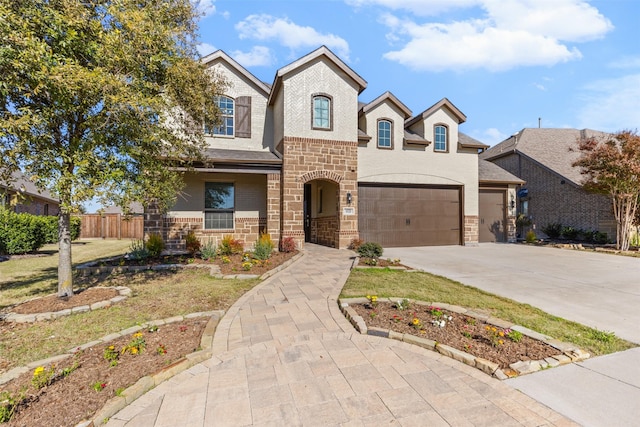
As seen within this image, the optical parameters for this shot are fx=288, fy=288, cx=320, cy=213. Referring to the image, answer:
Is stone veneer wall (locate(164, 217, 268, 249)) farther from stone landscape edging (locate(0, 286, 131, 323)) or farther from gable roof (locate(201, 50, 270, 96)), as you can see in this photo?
stone landscape edging (locate(0, 286, 131, 323))

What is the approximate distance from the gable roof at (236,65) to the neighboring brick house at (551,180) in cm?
1529

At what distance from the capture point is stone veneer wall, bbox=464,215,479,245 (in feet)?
45.6

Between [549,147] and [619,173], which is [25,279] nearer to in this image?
[619,173]

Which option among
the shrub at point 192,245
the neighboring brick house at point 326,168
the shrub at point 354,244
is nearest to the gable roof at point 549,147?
the neighboring brick house at point 326,168

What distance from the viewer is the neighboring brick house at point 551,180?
15.6 metres

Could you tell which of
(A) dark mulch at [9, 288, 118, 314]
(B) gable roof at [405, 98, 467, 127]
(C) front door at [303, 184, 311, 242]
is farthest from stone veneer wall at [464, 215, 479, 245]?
(A) dark mulch at [9, 288, 118, 314]

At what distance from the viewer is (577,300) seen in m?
5.33

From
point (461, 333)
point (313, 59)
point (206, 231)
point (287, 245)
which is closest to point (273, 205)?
point (287, 245)

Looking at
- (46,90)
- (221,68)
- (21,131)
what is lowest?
(21,131)

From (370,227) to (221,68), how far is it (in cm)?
949

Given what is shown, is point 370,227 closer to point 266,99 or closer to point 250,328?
point 266,99

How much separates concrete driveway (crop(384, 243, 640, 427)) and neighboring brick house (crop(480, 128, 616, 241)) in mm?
6714

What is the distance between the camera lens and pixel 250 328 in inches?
159

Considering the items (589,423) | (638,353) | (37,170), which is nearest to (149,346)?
(37,170)
